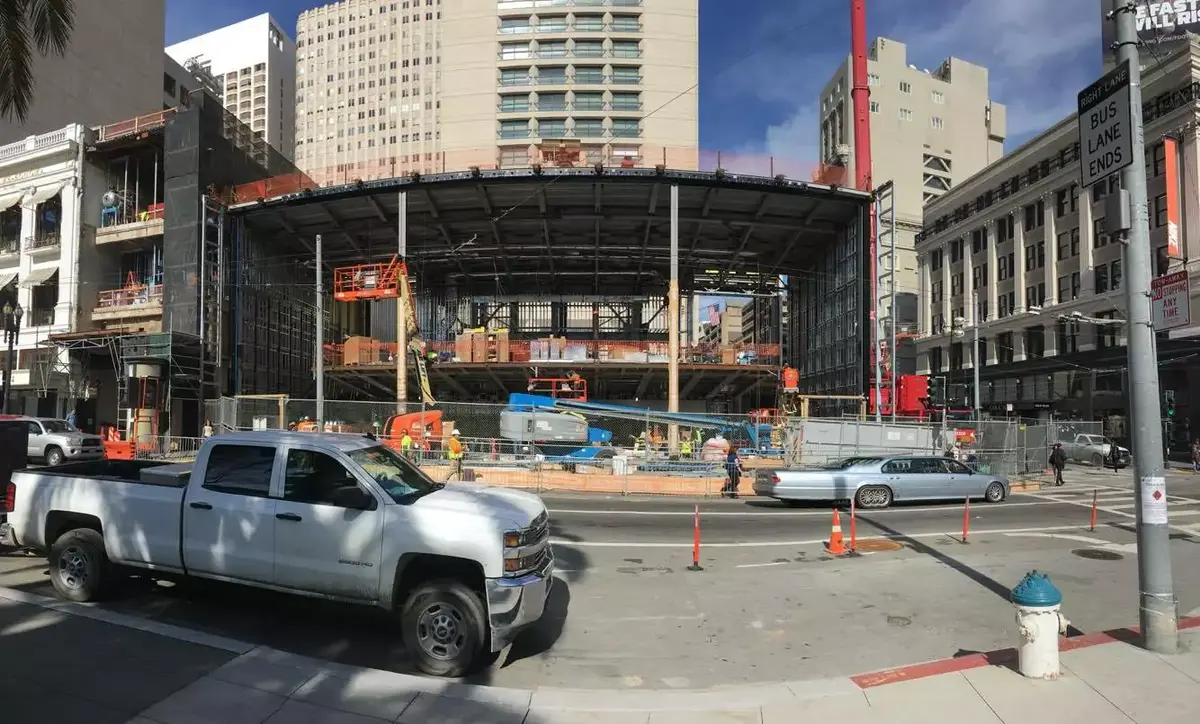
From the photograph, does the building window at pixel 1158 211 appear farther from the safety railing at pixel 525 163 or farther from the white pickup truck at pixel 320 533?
the white pickup truck at pixel 320 533

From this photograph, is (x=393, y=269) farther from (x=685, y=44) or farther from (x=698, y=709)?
(x=685, y=44)

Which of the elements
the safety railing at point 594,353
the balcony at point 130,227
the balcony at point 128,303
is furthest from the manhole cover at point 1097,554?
the balcony at point 130,227

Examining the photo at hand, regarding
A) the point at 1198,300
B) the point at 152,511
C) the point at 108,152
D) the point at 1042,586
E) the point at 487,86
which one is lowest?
the point at 1042,586

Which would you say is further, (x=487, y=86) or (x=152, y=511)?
(x=487, y=86)

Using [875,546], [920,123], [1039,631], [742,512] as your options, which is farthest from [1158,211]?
[920,123]

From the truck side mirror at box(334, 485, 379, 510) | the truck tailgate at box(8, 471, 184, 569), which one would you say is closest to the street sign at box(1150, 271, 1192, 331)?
the truck side mirror at box(334, 485, 379, 510)

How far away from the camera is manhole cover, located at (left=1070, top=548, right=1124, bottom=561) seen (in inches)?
416

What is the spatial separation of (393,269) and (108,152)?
637 inches

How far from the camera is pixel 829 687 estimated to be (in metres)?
5.23

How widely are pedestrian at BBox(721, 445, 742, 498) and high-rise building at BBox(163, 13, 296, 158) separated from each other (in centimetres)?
15348

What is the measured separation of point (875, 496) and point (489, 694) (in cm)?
1372

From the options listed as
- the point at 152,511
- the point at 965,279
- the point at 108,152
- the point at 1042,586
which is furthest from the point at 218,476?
the point at 965,279

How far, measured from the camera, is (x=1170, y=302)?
625 cm

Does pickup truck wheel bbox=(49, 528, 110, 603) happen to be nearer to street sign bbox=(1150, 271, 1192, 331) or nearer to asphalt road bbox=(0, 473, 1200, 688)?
asphalt road bbox=(0, 473, 1200, 688)
